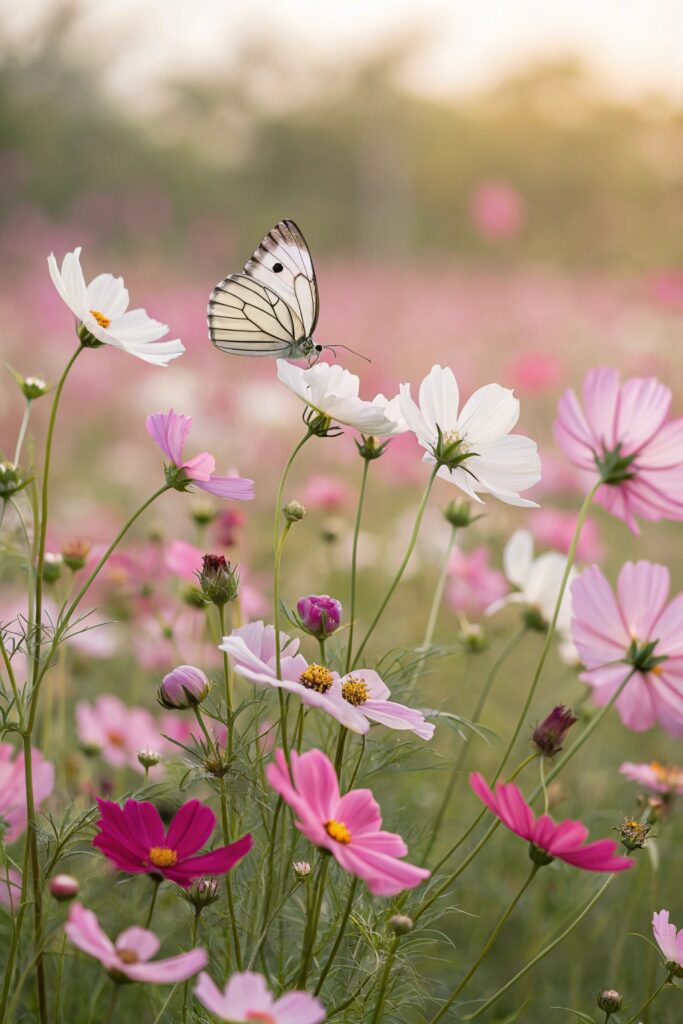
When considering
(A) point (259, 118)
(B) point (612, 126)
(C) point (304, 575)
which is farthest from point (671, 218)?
(C) point (304, 575)

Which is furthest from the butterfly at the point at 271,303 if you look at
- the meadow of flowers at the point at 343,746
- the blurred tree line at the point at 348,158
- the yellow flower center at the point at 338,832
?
the blurred tree line at the point at 348,158

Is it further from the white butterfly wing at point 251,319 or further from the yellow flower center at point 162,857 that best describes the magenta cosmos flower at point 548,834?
the white butterfly wing at point 251,319

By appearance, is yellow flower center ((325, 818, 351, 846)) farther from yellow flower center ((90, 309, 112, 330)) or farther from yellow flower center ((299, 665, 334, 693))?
yellow flower center ((90, 309, 112, 330))

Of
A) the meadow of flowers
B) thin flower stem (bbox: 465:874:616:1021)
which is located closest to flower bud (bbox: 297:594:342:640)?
the meadow of flowers

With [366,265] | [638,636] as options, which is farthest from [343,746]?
[366,265]

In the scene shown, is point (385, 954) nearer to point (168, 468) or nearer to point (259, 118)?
point (168, 468)

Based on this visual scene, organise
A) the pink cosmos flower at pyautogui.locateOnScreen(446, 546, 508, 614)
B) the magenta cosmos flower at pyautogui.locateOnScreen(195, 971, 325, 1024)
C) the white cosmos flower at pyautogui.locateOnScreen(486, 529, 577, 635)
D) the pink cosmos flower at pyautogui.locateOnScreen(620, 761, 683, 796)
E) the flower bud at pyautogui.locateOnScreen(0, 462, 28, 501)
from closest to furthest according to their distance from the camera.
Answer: the magenta cosmos flower at pyautogui.locateOnScreen(195, 971, 325, 1024) → the flower bud at pyautogui.locateOnScreen(0, 462, 28, 501) → the pink cosmos flower at pyautogui.locateOnScreen(620, 761, 683, 796) → the white cosmos flower at pyautogui.locateOnScreen(486, 529, 577, 635) → the pink cosmos flower at pyautogui.locateOnScreen(446, 546, 508, 614)
